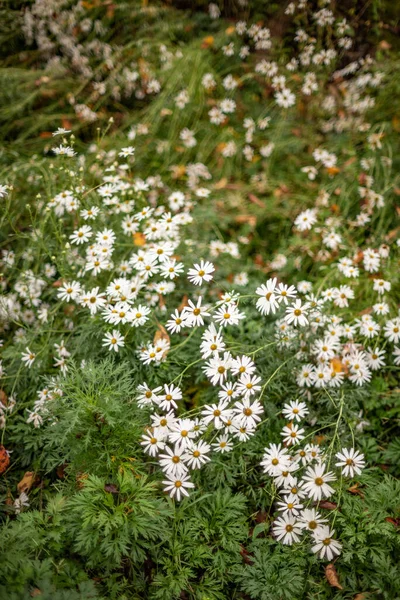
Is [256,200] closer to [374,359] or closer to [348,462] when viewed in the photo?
[374,359]

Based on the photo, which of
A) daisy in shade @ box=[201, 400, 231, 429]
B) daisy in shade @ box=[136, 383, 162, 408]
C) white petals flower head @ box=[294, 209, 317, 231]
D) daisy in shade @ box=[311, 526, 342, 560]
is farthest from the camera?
white petals flower head @ box=[294, 209, 317, 231]

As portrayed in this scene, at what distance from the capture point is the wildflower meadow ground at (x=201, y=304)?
1.70 metres

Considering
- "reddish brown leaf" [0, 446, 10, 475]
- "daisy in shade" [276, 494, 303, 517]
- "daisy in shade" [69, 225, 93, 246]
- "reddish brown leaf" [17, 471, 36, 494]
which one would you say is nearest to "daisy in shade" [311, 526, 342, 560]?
"daisy in shade" [276, 494, 303, 517]

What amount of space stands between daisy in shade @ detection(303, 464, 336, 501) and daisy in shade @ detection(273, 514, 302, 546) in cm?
13

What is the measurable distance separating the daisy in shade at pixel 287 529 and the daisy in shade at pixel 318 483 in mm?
125

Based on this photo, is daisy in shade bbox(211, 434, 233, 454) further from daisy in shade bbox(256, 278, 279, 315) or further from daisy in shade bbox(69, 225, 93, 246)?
daisy in shade bbox(69, 225, 93, 246)

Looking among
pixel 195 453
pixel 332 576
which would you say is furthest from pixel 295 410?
pixel 332 576

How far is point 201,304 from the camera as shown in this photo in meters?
2.57

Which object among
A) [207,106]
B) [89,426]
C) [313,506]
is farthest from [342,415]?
[207,106]

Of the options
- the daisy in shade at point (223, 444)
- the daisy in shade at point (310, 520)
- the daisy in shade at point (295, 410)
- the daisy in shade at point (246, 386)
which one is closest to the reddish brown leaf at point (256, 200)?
the daisy in shade at point (295, 410)

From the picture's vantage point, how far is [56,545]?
159 cm

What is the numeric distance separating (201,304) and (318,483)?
1.19 metres

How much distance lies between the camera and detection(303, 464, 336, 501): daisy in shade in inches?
66.7

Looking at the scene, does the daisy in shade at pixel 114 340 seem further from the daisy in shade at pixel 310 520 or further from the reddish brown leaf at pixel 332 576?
the reddish brown leaf at pixel 332 576
